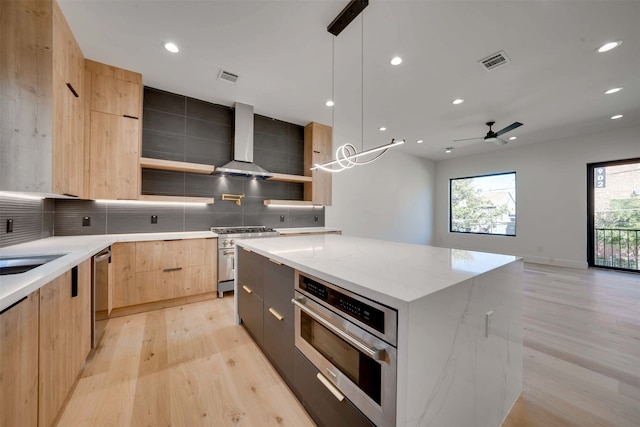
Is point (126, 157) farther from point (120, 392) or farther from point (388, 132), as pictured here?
point (388, 132)

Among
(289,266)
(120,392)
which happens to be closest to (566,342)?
(289,266)

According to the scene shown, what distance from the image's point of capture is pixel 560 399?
1575 mm

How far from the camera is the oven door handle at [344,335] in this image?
853mm

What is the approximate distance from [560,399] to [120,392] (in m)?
2.87

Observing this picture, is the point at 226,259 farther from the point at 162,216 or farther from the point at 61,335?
the point at 61,335

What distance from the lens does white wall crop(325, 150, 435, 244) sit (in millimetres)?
5555

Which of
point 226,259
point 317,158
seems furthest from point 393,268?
point 317,158

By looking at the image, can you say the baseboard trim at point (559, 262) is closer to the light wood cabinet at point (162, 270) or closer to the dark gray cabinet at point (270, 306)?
the dark gray cabinet at point (270, 306)

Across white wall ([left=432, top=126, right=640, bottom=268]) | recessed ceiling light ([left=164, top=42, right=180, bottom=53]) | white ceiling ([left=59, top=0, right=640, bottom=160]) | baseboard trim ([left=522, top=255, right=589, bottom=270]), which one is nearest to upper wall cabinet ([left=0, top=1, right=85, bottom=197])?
white ceiling ([left=59, top=0, right=640, bottom=160])

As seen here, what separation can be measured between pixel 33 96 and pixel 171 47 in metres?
1.21

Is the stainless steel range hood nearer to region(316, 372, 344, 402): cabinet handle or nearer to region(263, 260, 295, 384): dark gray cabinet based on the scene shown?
region(263, 260, 295, 384): dark gray cabinet

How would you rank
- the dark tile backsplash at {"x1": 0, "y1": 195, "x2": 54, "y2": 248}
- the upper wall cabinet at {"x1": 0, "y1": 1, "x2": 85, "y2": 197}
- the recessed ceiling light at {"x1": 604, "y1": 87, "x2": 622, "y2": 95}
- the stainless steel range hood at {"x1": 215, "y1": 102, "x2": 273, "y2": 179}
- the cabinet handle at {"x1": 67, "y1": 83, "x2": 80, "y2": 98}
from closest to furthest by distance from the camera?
the upper wall cabinet at {"x1": 0, "y1": 1, "x2": 85, "y2": 197} → the dark tile backsplash at {"x1": 0, "y1": 195, "x2": 54, "y2": 248} → the cabinet handle at {"x1": 67, "y1": 83, "x2": 80, "y2": 98} → the recessed ceiling light at {"x1": 604, "y1": 87, "x2": 622, "y2": 95} → the stainless steel range hood at {"x1": 215, "y1": 102, "x2": 273, "y2": 179}

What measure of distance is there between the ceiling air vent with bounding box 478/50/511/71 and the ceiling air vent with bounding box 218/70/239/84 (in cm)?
283

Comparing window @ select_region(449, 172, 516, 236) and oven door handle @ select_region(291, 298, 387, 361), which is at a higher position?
window @ select_region(449, 172, 516, 236)
